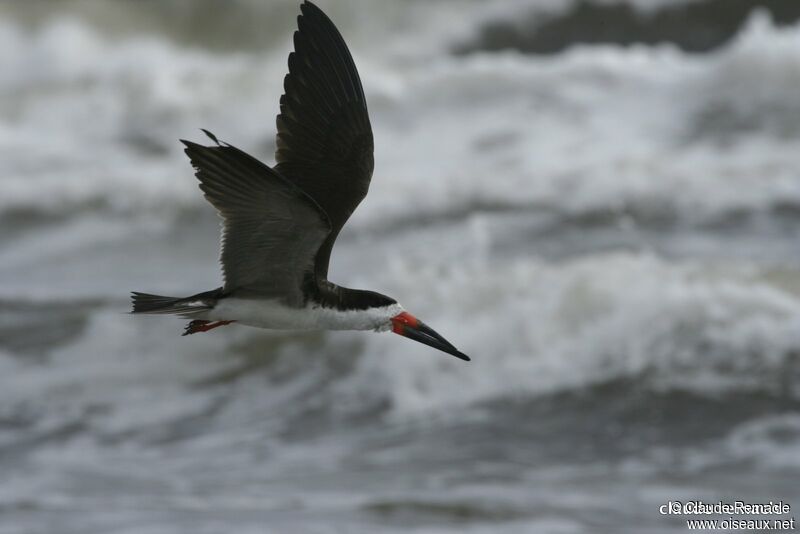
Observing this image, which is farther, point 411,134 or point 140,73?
point 140,73

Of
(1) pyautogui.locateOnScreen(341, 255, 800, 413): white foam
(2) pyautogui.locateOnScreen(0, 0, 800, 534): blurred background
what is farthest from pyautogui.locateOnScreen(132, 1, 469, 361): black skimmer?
(1) pyautogui.locateOnScreen(341, 255, 800, 413): white foam

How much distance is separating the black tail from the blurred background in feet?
9.26

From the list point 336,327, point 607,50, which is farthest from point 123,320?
point 607,50

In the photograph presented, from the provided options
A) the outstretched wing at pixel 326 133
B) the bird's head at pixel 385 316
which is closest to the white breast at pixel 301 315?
the bird's head at pixel 385 316

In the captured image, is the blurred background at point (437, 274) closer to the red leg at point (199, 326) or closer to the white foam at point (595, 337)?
the white foam at point (595, 337)

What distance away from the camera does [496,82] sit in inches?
615

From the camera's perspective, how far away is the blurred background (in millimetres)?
8141

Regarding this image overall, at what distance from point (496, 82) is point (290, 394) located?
6.85 meters

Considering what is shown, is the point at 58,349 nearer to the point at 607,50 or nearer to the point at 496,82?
the point at 496,82

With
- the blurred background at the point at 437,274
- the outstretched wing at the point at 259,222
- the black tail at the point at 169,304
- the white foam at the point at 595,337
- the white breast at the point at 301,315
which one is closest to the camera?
the outstretched wing at the point at 259,222

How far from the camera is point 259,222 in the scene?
15.2ft

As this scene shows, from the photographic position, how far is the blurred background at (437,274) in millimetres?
8141

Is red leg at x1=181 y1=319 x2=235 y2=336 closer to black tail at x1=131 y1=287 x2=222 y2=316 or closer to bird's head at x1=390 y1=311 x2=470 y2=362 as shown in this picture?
black tail at x1=131 y1=287 x2=222 y2=316

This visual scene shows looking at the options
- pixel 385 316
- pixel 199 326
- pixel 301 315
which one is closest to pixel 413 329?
pixel 385 316
